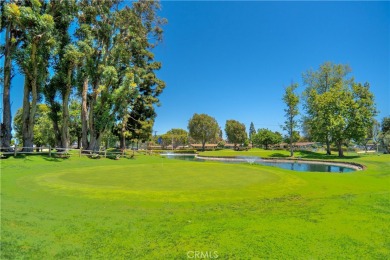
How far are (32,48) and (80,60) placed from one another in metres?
5.12

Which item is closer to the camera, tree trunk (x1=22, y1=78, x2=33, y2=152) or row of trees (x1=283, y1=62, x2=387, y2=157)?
tree trunk (x1=22, y1=78, x2=33, y2=152)

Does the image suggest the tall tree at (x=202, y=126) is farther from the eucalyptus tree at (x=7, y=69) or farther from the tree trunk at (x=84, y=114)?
the eucalyptus tree at (x=7, y=69)

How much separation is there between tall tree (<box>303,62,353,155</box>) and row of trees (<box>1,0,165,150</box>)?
29.6 m

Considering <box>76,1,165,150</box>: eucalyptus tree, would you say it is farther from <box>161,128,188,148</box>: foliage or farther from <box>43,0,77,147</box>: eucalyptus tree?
<box>161,128,188,148</box>: foliage

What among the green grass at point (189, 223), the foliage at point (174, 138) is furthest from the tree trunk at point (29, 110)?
the foliage at point (174, 138)

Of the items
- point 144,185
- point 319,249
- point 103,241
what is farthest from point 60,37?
point 319,249

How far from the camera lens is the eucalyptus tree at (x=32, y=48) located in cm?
1953

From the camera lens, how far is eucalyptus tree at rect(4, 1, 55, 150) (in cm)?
1953

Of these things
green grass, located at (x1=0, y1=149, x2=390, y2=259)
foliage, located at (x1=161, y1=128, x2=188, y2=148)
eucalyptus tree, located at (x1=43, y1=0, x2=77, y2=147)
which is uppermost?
eucalyptus tree, located at (x1=43, y1=0, x2=77, y2=147)

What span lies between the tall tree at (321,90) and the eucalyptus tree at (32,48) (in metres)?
41.3

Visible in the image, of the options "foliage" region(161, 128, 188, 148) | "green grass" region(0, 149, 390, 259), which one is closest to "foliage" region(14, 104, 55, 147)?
"green grass" region(0, 149, 390, 259)

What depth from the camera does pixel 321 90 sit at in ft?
170

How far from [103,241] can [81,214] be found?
190cm

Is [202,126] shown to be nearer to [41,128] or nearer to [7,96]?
[41,128]
